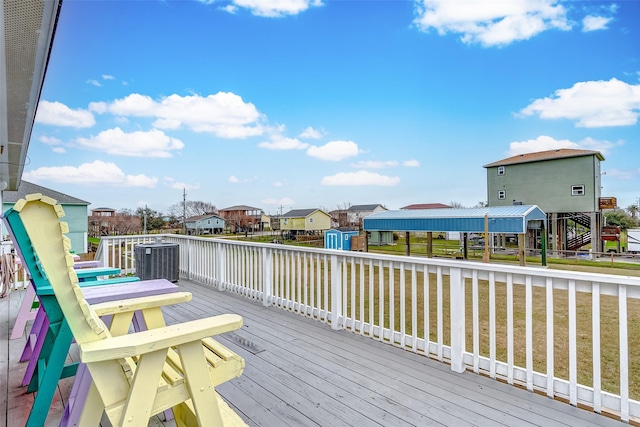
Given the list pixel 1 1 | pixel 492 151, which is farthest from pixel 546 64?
pixel 1 1

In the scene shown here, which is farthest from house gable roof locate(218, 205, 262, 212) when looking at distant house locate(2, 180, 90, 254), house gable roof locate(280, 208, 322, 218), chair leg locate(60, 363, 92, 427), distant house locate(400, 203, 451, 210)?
chair leg locate(60, 363, 92, 427)

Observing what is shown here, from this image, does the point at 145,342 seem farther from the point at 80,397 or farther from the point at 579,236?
the point at 579,236

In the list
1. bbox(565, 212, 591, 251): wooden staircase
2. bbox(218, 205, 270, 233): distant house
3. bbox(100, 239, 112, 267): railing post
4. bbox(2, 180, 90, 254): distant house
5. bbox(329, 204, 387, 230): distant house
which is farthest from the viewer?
bbox(218, 205, 270, 233): distant house

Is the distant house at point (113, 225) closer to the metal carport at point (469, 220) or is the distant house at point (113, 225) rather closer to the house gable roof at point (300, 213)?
the house gable roof at point (300, 213)

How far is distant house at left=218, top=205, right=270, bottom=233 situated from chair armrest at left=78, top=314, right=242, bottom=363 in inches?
1625

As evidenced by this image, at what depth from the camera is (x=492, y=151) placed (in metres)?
25.9

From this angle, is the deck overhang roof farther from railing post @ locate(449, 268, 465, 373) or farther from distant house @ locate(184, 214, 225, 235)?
distant house @ locate(184, 214, 225, 235)

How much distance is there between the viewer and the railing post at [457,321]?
241 cm

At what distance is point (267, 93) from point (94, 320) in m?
16.8

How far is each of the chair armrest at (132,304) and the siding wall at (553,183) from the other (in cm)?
2383

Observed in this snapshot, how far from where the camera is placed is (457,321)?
2.44 metres

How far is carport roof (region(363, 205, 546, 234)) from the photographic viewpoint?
42.6ft

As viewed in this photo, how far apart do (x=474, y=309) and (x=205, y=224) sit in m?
42.0

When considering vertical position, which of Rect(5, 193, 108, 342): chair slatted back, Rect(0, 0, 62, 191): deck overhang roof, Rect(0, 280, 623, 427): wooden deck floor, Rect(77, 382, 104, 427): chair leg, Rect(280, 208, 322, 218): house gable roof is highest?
Rect(0, 0, 62, 191): deck overhang roof
